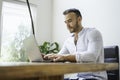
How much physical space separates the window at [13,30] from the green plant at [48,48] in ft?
1.14

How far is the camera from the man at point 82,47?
1.51 m

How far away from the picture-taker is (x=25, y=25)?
3793 mm

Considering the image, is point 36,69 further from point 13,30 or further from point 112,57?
point 13,30

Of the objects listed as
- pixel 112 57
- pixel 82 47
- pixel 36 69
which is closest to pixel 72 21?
pixel 82 47

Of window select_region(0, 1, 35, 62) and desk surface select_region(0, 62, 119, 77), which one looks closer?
desk surface select_region(0, 62, 119, 77)

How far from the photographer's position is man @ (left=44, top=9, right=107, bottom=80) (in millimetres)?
1513

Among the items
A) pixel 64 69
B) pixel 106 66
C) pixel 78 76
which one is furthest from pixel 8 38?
pixel 64 69

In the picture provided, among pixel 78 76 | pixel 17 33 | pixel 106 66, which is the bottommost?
pixel 78 76

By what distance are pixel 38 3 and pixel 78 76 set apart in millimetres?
2423

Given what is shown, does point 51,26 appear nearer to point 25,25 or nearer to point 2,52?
point 25,25

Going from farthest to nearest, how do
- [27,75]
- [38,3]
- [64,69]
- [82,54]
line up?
[38,3] → [82,54] → [64,69] → [27,75]

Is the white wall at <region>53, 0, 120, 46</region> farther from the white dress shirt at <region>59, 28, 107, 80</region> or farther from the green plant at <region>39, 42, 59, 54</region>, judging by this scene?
the white dress shirt at <region>59, 28, 107, 80</region>

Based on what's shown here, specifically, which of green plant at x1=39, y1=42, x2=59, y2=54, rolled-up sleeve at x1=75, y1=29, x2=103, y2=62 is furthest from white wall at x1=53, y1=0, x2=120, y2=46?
rolled-up sleeve at x1=75, y1=29, x2=103, y2=62

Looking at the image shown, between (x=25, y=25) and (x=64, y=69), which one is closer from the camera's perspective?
(x=64, y=69)
